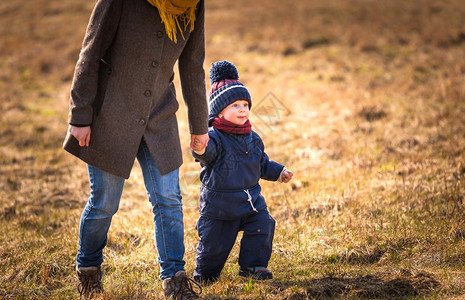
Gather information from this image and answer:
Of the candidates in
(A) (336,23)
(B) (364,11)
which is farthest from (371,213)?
(B) (364,11)

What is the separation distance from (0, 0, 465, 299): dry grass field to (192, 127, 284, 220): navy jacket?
21.2 inches

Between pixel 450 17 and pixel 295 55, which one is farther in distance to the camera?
pixel 450 17

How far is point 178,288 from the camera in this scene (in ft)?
10.2

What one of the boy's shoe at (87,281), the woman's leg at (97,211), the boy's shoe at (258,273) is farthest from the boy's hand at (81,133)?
the boy's shoe at (258,273)

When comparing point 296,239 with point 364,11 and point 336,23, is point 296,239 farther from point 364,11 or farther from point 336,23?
point 364,11

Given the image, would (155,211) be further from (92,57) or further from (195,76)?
(92,57)

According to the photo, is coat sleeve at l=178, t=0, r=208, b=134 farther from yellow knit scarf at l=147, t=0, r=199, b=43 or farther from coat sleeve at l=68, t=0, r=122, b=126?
coat sleeve at l=68, t=0, r=122, b=126

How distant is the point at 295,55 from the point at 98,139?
13.0 metres

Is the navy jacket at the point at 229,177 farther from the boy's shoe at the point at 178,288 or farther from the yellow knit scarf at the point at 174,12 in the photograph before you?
the yellow knit scarf at the point at 174,12

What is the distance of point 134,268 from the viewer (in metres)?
3.92

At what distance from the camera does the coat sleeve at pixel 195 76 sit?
314 centimetres

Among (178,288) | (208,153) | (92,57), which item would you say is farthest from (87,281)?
(92,57)

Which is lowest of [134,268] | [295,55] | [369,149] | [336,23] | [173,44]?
[134,268]

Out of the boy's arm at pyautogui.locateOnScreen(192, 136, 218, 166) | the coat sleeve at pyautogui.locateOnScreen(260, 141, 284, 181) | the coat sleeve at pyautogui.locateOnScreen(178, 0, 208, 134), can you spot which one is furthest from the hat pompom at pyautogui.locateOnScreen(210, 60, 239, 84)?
the coat sleeve at pyautogui.locateOnScreen(260, 141, 284, 181)
